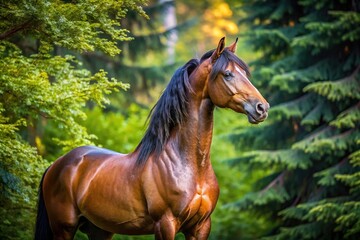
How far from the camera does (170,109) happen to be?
514cm

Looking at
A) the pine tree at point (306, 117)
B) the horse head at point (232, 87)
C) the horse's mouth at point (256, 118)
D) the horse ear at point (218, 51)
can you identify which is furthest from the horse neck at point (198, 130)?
the pine tree at point (306, 117)

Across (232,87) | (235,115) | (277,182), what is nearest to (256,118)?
(232,87)

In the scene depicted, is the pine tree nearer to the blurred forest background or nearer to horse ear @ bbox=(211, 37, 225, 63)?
the blurred forest background

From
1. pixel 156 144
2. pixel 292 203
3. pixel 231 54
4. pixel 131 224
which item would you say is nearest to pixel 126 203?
pixel 131 224

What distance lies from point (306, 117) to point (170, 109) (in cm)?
594

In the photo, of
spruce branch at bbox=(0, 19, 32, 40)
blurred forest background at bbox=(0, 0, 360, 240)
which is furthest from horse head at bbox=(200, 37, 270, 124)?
spruce branch at bbox=(0, 19, 32, 40)

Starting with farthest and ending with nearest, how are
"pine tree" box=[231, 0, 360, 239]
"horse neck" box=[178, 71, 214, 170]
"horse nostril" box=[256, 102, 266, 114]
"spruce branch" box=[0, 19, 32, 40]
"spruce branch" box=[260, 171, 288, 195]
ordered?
"spruce branch" box=[260, 171, 288, 195] → "pine tree" box=[231, 0, 360, 239] → "spruce branch" box=[0, 19, 32, 40] → "horse neck" box=[178, 71, 214, 170] → "horse nostril" box=[256, 102, 266, 114]

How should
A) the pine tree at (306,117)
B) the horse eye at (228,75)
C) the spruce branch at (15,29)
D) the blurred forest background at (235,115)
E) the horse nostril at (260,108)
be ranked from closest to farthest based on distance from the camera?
the horse nostril at (260,108) → the horse eye at (228,75) → the spruce branch at (15,29) → the blurred forest background at (235,115) → the pine tree at (306,117)

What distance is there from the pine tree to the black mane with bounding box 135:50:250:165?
4.53 meters

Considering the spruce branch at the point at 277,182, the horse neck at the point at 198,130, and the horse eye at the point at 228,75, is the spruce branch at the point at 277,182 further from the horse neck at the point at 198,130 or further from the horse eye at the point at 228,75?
the horse eye at the point at 228,75

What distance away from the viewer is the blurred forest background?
608cm

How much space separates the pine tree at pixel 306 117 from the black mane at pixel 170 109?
14.9 feet

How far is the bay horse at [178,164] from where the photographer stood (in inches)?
193

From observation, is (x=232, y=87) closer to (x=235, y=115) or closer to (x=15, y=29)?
(x=15, y=29)
